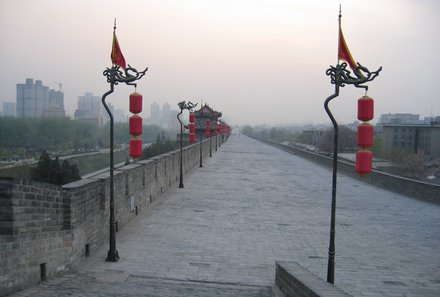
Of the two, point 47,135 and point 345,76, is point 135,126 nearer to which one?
point 345,76

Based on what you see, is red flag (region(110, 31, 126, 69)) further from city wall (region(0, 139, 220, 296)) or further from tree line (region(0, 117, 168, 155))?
tree line (region(0, 117, 168, 155))

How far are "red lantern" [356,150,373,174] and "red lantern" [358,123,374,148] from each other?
109 mm

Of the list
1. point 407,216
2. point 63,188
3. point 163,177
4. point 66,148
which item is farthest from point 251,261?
point 66,148

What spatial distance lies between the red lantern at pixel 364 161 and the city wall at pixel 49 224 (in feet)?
12.7

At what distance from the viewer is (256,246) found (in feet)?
25.0

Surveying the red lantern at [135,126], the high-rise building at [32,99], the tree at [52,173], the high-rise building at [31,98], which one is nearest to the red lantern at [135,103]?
the red lantern at [135,126]

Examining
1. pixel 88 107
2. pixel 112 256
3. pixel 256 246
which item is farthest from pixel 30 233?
pixel 88 107

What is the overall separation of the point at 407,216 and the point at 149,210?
6344 millimetres

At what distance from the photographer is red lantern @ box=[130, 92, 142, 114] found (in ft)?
24.5

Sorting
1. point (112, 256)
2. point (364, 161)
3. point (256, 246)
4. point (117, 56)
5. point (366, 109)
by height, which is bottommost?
point (256, 246)

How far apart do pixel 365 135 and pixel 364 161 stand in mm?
347

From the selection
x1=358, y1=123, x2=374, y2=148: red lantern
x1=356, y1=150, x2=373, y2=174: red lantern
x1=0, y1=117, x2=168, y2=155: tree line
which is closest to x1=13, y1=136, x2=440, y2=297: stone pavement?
x1=356, y1=150, x2=373, y2=174: red lantern

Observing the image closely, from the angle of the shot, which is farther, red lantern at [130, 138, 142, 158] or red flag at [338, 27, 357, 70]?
red lantern at [130, 138, 142, 158]

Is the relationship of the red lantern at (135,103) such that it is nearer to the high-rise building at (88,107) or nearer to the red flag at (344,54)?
the red flag at (344,54)
